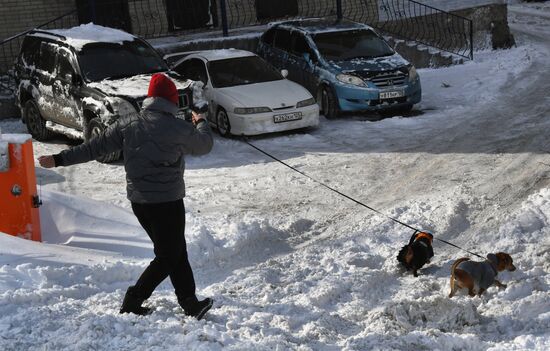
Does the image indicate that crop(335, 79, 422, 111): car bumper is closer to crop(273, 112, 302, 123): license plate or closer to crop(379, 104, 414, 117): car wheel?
crop(379, 104, 414, 117): car wheel

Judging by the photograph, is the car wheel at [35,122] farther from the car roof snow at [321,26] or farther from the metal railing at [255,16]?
the car roof snow at [321,26]

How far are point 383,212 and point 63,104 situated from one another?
6.41m

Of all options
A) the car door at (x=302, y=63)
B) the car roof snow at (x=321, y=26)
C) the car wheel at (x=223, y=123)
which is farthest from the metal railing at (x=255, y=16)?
the car wheel at (x=223, y=123)

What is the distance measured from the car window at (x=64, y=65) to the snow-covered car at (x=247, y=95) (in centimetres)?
238

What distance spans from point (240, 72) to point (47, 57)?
331cm

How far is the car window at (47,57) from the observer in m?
14.4

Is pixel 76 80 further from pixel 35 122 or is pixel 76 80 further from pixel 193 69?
pixel 193 69

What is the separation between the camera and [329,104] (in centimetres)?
1593

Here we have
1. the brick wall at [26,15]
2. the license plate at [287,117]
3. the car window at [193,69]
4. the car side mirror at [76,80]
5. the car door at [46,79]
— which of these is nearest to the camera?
the car side mirror at [76,80]

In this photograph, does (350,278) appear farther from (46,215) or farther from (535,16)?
(535,16)

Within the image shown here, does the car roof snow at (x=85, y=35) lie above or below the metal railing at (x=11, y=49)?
above

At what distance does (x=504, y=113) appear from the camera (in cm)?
1502

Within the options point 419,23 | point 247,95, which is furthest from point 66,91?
point 419,23

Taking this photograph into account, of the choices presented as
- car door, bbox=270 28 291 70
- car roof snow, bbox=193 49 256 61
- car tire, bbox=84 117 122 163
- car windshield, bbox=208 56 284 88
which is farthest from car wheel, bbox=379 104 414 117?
car tire, bbox=84 117 122 163
